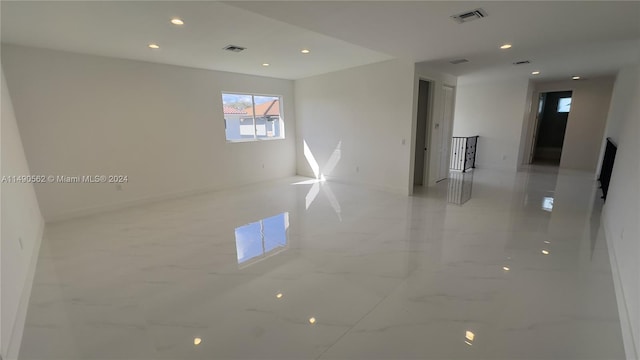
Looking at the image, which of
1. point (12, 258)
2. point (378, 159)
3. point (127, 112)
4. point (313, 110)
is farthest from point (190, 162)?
point (378, 159)

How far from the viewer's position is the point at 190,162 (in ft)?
17.6

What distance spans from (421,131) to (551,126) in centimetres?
687

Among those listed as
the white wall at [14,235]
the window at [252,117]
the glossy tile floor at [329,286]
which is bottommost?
the glossy tile floor at [329,286]

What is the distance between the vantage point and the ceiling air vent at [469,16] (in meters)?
2.52

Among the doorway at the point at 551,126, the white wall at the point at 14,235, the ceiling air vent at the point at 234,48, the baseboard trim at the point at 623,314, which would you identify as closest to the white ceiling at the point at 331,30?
the ceiling air vent at the point at 234,48

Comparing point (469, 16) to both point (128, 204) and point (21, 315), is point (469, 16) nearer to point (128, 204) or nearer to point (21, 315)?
point (21, 315)

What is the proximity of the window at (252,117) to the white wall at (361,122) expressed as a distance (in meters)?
0.57

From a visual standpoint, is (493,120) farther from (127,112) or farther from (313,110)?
(127,112)

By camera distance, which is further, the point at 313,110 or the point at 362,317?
the point at 313,110

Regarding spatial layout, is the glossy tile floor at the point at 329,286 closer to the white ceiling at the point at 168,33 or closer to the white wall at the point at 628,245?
the white wall at the point at 628,245

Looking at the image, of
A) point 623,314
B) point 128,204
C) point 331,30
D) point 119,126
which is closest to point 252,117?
point 119,126

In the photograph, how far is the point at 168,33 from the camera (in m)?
3.22

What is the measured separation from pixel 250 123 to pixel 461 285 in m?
5.46

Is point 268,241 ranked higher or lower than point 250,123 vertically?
lower
